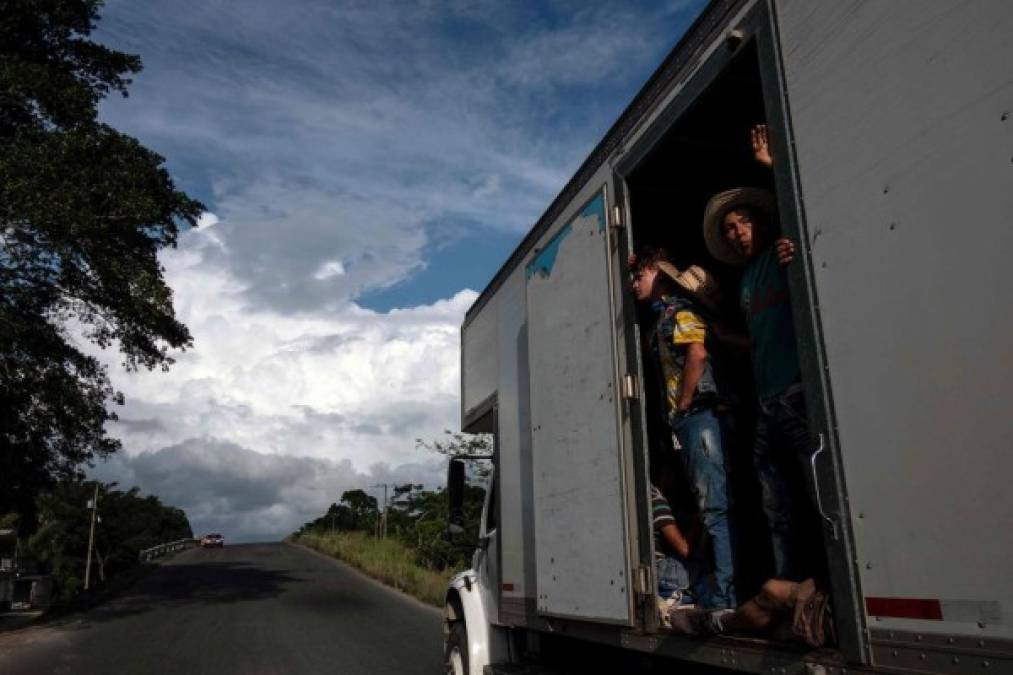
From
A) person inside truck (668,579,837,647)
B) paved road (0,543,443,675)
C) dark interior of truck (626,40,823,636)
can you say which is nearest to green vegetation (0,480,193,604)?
paved road (0,543,443,675)

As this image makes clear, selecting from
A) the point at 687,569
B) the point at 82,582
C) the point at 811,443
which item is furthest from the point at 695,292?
the point at 82,582

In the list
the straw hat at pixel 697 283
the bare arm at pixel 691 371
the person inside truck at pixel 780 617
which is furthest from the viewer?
the straw hat at pixel 697 283

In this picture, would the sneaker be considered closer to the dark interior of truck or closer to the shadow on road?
the dark interior of truck

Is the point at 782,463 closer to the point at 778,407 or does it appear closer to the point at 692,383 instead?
the point at 778,407

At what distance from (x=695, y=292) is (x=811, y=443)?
1733 millimetres

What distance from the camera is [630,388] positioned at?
371 centimetres

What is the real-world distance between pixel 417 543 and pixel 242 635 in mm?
13531

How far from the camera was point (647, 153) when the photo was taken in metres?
3.68

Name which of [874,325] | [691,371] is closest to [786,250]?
[874,325]

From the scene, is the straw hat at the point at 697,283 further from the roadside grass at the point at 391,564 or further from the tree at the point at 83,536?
the tree at the point at 83,536

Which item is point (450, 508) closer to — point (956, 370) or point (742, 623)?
point (742, 623)

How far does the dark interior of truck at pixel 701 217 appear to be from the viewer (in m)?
3.78

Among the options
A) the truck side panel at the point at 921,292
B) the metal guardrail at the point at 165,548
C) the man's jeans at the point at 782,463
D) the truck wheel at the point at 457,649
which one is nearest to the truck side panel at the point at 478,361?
the truck wheel at the point at 457,649

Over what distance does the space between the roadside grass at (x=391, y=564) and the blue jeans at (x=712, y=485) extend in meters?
6.76
